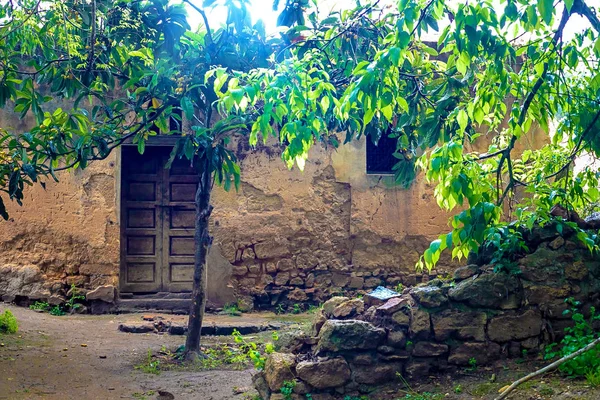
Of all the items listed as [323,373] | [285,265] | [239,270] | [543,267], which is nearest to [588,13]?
[543,267]

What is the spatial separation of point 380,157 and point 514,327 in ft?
15.4

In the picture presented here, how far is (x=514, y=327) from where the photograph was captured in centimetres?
438

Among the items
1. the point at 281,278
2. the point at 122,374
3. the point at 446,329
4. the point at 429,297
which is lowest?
the point at 122,374

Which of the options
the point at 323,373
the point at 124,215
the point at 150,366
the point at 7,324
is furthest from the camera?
the point at 124,215

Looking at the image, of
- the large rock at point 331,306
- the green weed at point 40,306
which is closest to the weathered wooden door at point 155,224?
the green weed at point 40,306

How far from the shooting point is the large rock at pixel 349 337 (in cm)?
427

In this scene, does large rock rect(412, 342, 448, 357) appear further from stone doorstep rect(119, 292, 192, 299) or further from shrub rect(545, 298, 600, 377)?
stone doorstep rect(119, 292, 192, 299)

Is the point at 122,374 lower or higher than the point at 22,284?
lower

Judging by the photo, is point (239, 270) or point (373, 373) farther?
point (239, 270)

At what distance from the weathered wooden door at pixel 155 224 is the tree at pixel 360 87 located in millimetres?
2692

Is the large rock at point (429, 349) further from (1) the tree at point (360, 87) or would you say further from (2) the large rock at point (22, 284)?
(2) the large rock at point (22, 284)

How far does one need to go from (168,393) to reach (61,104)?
4.75 metres

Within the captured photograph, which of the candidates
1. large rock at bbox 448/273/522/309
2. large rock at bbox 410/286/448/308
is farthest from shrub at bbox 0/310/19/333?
large rock at bbox 448/273/522/309

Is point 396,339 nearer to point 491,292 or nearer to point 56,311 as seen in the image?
point 491,292
